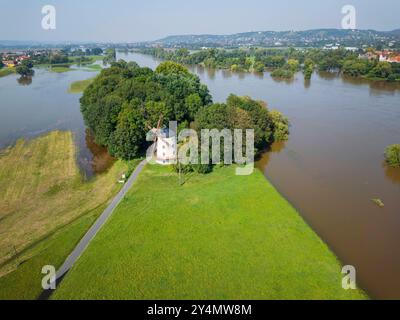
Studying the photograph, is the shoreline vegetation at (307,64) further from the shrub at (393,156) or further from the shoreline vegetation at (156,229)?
the shoreline vegetation at (156,229)

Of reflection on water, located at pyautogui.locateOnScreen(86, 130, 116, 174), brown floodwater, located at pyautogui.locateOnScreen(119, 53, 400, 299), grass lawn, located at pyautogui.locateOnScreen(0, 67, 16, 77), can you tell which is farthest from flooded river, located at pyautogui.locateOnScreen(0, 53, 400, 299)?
grass lawn, located at pyautogui.locateOnScreen(0, 67, 16, 77)

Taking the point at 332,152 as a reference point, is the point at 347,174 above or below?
below

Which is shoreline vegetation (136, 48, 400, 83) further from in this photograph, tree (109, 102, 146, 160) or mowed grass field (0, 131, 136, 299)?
mowed grass field (0, 131, 136, 299)

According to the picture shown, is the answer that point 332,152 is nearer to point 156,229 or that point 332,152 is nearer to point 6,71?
point 156,229

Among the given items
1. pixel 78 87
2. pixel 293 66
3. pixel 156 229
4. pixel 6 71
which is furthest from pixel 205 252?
pixel 6 71
